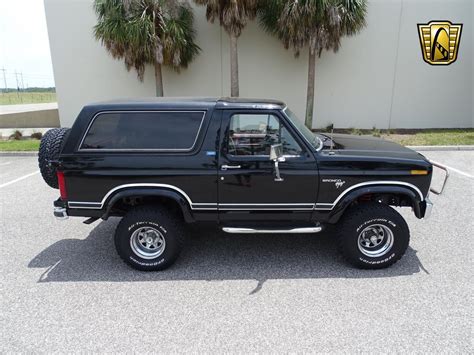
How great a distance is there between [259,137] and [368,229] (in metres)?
1.58

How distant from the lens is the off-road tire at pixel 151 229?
352cm

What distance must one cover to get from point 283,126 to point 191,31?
29.7 feet

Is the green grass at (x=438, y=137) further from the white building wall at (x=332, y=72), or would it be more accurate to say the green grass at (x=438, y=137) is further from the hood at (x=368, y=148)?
the hood at (x=368, y=148)

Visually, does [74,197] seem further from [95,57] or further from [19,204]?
[95,57]

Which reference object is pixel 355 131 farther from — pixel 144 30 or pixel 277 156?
pixel 277 156

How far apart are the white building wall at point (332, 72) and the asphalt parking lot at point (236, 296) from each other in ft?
28.0

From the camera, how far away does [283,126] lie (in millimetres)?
3434

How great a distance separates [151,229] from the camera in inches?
141

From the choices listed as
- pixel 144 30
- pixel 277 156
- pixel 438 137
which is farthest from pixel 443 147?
pixel 144 30

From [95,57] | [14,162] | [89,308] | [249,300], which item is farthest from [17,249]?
[95,57]

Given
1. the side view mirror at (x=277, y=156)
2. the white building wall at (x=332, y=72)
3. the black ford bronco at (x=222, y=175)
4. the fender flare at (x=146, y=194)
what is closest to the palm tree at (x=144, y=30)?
the white building wall at (x=332, y=72)

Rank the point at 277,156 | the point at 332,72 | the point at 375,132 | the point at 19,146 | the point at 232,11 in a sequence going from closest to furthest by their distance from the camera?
the point at 277,156
the point at 232,11
the point at 19,146
the point at 375,132
the point at 332,72

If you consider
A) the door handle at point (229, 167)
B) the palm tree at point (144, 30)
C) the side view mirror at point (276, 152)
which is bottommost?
the door handle at point (229, 167)

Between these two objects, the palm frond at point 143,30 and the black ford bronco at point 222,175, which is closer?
the black ford bronco at point 222,175
